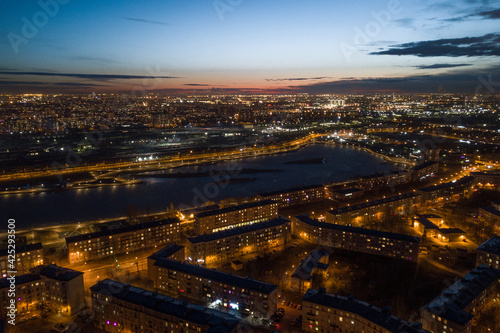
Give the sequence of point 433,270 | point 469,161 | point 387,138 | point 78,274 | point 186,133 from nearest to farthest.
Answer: point 78,274
point 433,270
point 469,161
point 387,138
point 186,133

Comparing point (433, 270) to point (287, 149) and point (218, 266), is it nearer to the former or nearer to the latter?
point (218, 266)

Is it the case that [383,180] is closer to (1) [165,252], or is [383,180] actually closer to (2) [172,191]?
(2) [172,191]

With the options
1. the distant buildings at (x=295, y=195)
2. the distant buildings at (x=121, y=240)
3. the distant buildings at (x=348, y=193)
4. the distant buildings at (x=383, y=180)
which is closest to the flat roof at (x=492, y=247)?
the distant buildings at (x=348, y=193)

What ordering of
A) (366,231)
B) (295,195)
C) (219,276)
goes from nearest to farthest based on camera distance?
(219,276) < (366,231) < (295,195)

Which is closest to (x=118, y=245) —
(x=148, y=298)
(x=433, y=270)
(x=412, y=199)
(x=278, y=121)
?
(x=148, y=298)

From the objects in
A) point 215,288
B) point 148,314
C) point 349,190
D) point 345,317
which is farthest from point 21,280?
point 349,190
